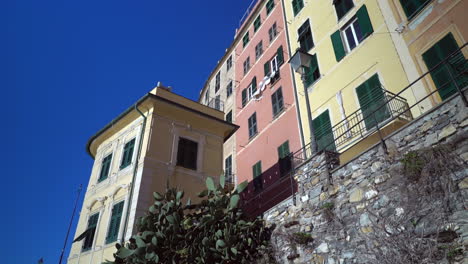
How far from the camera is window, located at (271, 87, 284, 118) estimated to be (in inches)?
664

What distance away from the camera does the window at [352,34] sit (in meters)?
12.6

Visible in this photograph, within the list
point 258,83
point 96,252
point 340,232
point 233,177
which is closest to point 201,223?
point 340,232

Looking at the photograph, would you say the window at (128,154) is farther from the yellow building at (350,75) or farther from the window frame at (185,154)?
the yellow building at (350,75)

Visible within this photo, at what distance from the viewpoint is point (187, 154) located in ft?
43.9

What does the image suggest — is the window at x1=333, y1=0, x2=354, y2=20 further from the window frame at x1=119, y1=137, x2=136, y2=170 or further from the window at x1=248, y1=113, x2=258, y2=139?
the window frame at x1=119, y1=137, x2=136, y2=170

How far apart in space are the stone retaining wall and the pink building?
24.8 feet

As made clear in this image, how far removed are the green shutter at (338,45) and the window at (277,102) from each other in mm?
4070

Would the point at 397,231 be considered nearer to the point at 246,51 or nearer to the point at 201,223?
the point at 201,223

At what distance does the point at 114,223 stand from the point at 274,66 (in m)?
12.4

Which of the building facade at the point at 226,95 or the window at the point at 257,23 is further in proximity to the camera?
the window at the point at 257,23

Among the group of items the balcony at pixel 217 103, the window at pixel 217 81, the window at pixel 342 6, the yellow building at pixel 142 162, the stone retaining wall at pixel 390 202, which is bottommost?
the stone retaining wall at pixel 390 202

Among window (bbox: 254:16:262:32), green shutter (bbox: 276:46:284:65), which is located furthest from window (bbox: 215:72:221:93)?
green shutter (bbox: 276:46:284:65)

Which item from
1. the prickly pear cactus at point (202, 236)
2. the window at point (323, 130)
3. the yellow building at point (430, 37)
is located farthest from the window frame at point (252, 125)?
the prickly pear cactus at point (202, 236)

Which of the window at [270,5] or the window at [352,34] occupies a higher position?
the window at [270,5]
